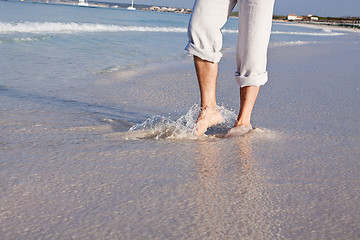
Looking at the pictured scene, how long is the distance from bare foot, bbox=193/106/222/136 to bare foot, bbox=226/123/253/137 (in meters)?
0.13

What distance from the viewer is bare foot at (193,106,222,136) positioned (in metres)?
1.95

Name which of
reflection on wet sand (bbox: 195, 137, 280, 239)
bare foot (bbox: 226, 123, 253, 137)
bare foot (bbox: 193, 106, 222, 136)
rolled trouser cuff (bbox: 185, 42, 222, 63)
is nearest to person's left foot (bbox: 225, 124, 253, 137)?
bare foot (bbox: 226, 123, 253, 137)

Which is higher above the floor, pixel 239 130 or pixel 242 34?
pixel 242 34

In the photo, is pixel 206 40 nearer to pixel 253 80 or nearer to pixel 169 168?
pixel 253 80

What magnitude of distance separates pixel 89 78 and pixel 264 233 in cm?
311

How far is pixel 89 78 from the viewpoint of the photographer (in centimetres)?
381

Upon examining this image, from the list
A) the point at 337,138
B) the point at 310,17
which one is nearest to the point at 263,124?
the point at 337,138

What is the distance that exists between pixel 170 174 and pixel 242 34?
0.95m

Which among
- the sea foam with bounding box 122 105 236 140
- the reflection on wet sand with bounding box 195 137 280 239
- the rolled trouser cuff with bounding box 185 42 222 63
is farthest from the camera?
the rolled trouser cuff with bounding box 185 42 222 63

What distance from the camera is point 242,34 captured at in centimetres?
200

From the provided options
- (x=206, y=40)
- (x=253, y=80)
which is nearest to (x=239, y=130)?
(x=253, y=80)

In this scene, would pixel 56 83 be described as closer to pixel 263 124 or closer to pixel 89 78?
pixel 89 78

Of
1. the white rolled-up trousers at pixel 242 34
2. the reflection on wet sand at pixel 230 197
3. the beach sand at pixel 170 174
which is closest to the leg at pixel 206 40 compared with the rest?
the white rolled-up trousers at pixel 242 34

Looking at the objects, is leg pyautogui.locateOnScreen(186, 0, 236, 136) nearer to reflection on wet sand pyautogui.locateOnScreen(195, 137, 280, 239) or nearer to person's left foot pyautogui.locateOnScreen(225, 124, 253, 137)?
person's left foot pyautogui.locateOnScreen(225, 124, 253, 137)
